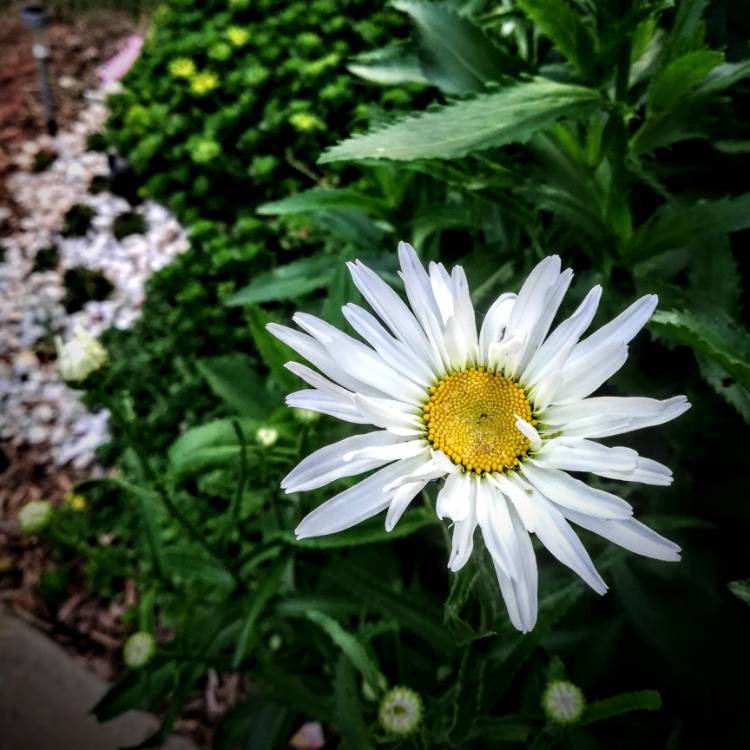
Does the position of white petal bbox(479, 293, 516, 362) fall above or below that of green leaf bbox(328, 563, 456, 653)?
above

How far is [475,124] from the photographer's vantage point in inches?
35.6

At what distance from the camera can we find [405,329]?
0.75 m

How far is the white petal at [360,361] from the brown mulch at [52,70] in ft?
7.32

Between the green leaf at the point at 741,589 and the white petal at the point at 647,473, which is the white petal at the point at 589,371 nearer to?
the white petal at the point at 647,473

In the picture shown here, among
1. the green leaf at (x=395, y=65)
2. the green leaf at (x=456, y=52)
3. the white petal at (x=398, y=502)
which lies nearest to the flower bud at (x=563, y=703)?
the white petal at (x=398, y=502)

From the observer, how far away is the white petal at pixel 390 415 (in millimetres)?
667

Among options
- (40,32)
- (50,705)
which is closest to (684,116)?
(50,705)

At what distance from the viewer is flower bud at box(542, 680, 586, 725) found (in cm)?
92

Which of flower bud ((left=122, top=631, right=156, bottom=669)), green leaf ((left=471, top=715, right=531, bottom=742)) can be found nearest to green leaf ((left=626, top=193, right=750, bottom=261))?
green leaf ((left=471, top=715, right=531, bottom=742))

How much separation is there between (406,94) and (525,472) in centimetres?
160

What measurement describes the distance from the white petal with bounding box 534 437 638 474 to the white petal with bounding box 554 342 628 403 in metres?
0.04

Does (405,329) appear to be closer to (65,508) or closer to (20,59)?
(65,508)

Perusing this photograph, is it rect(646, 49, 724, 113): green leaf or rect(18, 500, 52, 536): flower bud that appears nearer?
rect(646, 49, 724, 113): green leaf

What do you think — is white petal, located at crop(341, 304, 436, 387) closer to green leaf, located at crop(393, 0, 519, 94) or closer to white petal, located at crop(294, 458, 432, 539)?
white petal, located at crop(294, 458, 432, 539)
